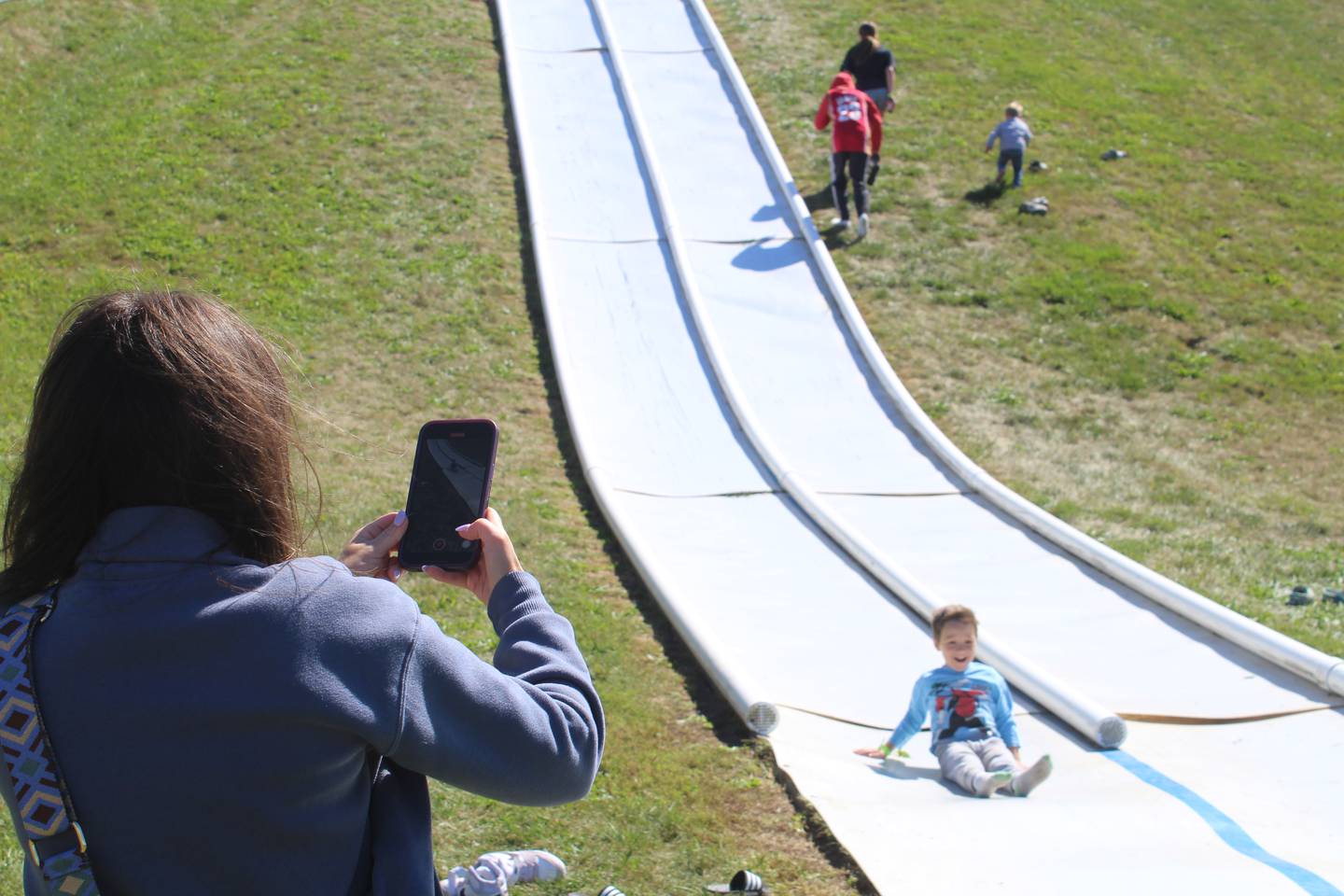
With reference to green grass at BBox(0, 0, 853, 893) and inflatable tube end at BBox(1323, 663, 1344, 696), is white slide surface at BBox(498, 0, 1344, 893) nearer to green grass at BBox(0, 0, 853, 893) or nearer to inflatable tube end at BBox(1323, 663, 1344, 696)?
inflatable tube end at BBox(1323, 663, 1344, 696)

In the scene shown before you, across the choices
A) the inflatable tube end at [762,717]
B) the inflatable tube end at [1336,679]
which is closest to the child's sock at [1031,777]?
the inflatable tube end at [762,717]

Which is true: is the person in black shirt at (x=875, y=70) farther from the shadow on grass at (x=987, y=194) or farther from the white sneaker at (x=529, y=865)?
the white sneaker at (x=529, y=865)

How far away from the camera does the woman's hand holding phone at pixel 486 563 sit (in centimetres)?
201

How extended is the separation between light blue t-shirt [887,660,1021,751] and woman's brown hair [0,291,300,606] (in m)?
4.69

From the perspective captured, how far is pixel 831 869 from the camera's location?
469 centimetres

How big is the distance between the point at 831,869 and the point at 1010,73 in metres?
16.8

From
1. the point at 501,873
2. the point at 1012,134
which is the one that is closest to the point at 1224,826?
the point at 501,873

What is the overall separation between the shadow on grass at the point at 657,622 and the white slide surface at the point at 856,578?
8 centimetres

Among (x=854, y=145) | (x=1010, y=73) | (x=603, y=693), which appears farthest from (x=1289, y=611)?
(x=1010, y=73)

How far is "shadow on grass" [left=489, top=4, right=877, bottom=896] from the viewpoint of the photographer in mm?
4914

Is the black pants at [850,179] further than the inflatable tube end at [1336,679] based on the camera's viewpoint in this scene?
Yes

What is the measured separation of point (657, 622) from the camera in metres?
7.26

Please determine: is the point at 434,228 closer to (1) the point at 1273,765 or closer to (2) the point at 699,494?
(2) the point at 699,494

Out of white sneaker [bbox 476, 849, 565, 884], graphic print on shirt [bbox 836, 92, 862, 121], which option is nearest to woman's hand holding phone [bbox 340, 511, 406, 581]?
white sneaker [bbox 476, 849, 565, 884]
